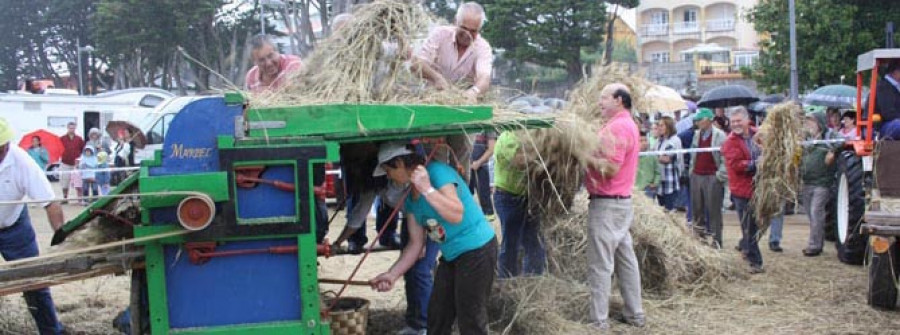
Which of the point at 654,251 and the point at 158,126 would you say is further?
the point at 158,126

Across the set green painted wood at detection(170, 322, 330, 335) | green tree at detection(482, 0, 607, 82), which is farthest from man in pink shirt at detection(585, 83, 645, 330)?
green tree at detection(482, 0, 607, 82)

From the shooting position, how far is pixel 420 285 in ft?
19.8

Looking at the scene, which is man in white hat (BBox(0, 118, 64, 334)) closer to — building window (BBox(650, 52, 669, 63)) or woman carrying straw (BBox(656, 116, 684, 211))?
woman carrying straw (BBox(656, 116, 684, 211))

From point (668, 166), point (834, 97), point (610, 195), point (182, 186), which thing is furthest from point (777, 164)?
point (834, 97)

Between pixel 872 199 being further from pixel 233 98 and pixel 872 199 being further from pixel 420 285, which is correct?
pixel 233 98

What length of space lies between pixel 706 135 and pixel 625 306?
12.6ft

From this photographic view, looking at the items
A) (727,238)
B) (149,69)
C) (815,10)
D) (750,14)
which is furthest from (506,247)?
(149,69)

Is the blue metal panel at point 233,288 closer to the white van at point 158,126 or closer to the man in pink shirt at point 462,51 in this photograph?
the man in pink shirt at point 462,51

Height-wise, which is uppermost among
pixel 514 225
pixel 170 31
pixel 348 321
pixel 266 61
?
pixel 170 31

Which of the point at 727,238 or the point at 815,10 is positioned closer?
the point at 727,238

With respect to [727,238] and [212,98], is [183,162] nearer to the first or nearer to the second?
[212,98]

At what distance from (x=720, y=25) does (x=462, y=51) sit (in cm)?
6628

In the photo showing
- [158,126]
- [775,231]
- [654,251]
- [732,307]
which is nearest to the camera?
Result: [732,307]

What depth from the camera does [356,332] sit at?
5.53 metres
